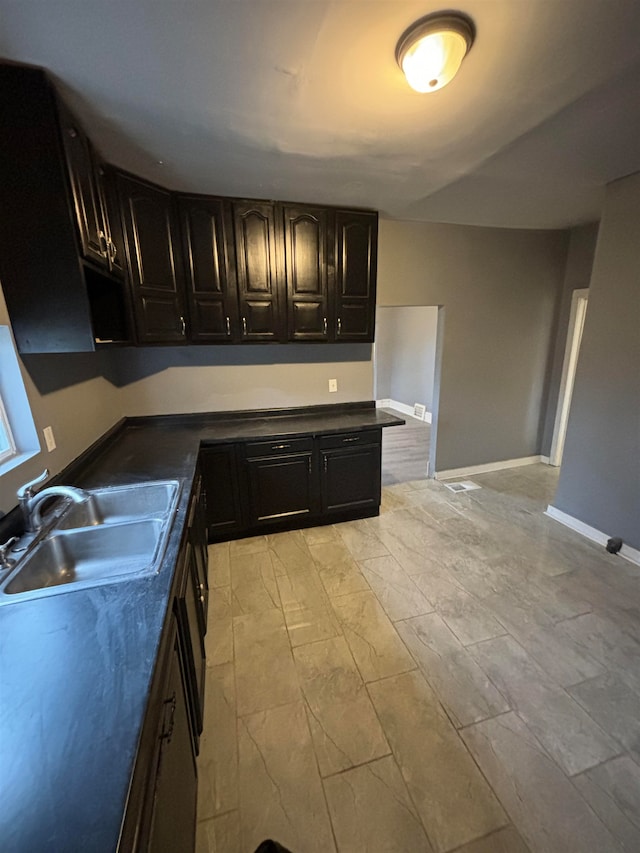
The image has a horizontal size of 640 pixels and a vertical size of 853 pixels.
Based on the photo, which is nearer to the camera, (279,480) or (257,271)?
(257,271)

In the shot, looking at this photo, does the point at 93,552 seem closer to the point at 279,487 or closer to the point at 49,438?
the point at 49,438

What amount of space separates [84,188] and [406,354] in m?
5.82

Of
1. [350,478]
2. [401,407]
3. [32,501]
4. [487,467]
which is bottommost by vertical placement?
[487,467]

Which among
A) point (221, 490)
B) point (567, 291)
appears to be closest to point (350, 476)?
point (221, 490)

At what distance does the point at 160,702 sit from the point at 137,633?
17cm

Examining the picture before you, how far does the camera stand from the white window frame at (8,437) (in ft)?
5.03

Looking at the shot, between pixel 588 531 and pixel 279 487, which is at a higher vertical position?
pixel 279 487

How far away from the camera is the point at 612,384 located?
2.62m

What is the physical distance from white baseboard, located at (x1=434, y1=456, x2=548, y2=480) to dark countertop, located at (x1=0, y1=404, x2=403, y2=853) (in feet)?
10.9

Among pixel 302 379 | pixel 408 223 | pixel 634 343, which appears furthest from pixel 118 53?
pixel 634 343

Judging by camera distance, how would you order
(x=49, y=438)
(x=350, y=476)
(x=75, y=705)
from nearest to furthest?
(x=75, y=705) < (x=49, y=438) < (x=350, y=476)

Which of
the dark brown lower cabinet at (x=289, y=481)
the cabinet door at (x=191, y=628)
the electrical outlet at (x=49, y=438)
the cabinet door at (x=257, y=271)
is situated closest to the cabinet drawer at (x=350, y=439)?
the dark brown lower cabinet at (x=289, y=481)

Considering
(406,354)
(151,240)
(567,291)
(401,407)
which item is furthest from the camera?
(401,407)

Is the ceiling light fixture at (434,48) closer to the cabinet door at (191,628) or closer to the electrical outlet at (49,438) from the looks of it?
the cabinet door at (191,628)
